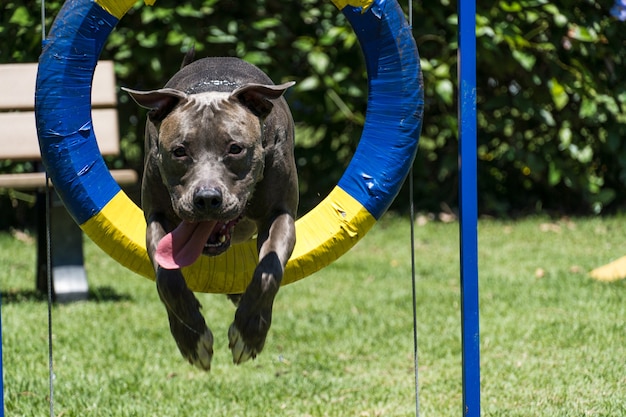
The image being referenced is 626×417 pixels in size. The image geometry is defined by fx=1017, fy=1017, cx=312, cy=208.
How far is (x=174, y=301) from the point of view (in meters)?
3.34

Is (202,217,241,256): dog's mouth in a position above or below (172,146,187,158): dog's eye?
below

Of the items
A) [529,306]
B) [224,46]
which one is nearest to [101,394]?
[529,306]

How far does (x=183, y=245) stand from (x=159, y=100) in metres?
0.48

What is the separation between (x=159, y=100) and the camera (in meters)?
3.32

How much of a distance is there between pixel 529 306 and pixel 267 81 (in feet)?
9.76

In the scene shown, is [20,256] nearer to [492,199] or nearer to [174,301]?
[492,199]

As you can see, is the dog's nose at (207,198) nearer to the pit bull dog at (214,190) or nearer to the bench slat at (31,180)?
the pit bull dog at (214,190)

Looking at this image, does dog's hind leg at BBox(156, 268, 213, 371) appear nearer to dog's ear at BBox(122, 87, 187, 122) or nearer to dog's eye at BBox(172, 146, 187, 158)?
dog's eye at BBox(172, 146, 187, 158)

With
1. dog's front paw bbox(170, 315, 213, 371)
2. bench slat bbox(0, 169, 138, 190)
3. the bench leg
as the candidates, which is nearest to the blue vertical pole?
dog's front paw bbox(170, 315, 213, 371)

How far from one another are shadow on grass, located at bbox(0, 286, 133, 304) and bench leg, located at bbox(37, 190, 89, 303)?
0.08 m

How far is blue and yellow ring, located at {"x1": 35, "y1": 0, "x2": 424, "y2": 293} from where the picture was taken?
3654mm

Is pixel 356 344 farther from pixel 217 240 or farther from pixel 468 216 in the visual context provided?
pixel 217 240

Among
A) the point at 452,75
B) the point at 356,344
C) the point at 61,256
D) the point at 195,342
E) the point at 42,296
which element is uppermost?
the point at 195,342

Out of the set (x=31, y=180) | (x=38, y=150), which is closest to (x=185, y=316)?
(x=31, y=180)
